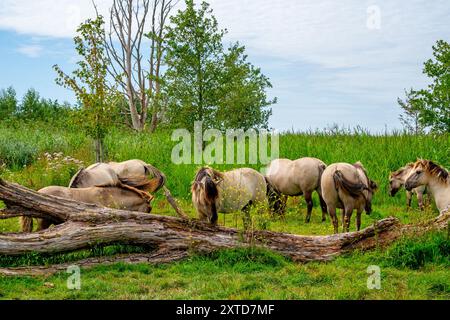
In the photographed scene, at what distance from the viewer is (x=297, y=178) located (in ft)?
46.1

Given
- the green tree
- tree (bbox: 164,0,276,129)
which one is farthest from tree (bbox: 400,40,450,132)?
tree (bbox: 164,0,276,129)

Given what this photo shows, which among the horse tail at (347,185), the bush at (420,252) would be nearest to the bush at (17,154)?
the horse tail at (347,185)

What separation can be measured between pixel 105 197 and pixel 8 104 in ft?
Result: 125

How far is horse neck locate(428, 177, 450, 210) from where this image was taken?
11.1 m

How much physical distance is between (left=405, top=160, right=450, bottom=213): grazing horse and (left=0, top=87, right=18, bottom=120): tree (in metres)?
38.5

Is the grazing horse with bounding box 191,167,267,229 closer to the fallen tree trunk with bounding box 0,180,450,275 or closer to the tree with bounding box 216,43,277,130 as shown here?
the fallen tree trunk with bounding box 0,180,450,275

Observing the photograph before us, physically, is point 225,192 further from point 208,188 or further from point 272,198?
point 272,198

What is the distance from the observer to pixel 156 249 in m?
9.18

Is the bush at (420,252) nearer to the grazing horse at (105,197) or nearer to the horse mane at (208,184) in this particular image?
the horse mane at (208,184)

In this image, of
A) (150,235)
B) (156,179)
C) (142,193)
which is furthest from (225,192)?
(150,235)

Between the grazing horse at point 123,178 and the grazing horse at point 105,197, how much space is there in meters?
0.13
